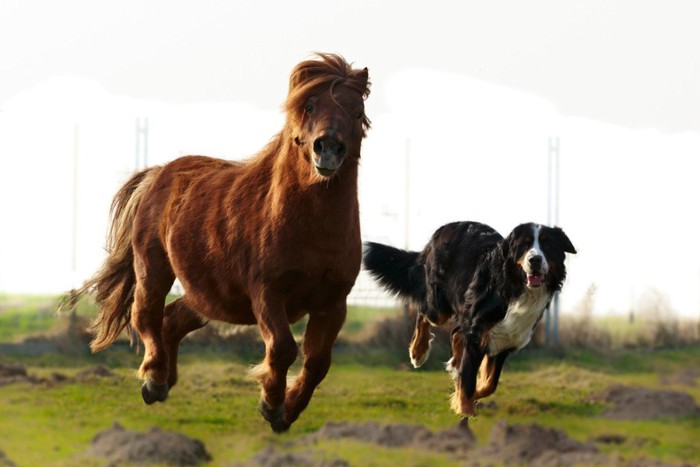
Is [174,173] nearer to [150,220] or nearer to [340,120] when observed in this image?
[150,220]

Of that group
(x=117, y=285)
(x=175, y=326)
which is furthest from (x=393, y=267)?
(x=175, y=326)

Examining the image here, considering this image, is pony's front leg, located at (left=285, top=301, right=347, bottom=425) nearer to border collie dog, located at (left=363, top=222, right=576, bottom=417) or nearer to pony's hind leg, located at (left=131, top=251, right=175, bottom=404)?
pony's hind leg, located at (left=131, top=251, right=175, bottom=404)

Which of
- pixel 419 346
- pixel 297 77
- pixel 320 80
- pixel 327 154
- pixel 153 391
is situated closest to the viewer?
pixel 327 154

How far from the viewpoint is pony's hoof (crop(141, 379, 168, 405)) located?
26.0ft

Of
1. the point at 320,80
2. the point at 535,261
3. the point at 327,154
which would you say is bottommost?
the point at 535,261

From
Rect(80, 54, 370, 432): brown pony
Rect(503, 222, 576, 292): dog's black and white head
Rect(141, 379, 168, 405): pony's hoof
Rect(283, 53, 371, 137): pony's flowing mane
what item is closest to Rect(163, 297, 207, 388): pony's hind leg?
Rect(80, 54, 370, 432): brown pony

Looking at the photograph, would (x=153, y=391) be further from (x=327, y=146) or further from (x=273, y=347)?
(x=327, y=146)

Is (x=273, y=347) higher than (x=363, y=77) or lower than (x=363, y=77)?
lower

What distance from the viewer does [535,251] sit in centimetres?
851

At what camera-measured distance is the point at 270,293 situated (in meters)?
6.77

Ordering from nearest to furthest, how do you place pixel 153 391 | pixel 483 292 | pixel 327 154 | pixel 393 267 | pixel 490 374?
pixel 327 154, pixel 153 391, pixel 483 292, pixel 490 374, pixel 393 267

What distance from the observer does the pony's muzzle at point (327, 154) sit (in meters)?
6.29

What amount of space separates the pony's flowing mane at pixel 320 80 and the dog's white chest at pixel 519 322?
278 centimetres

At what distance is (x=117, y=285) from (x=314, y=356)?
211 centimetres
